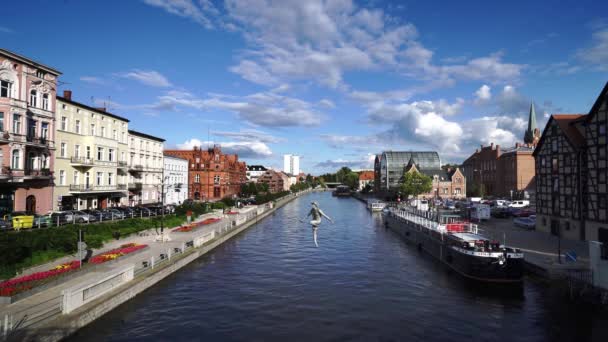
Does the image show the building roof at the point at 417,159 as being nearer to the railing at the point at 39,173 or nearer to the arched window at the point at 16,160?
the railing at the point at 39,173

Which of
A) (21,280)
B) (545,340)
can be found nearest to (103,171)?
(21,280)

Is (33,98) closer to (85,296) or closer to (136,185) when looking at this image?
(136,185)

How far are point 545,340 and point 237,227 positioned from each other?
40.0 meters

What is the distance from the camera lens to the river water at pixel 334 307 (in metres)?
17.8

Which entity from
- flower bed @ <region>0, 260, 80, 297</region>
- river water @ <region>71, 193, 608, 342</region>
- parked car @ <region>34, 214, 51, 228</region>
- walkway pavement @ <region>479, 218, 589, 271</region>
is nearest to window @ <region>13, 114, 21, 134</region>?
parked car @ <region>34, 214, 51, 228</region>

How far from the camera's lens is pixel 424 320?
19.9 meters

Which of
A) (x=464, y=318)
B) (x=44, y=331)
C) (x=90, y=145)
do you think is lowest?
(x=464, y=318)

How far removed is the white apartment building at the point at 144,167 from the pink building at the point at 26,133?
20026 mm

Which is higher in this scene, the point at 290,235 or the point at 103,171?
the point at 103,171

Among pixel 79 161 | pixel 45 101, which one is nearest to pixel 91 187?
pixel 79 161

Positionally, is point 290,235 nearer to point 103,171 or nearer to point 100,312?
point 103,171

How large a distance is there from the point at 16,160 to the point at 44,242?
1831 centimetres

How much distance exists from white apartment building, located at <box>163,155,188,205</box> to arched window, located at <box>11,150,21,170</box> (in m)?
37.1

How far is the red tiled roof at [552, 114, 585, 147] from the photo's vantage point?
3841cm
